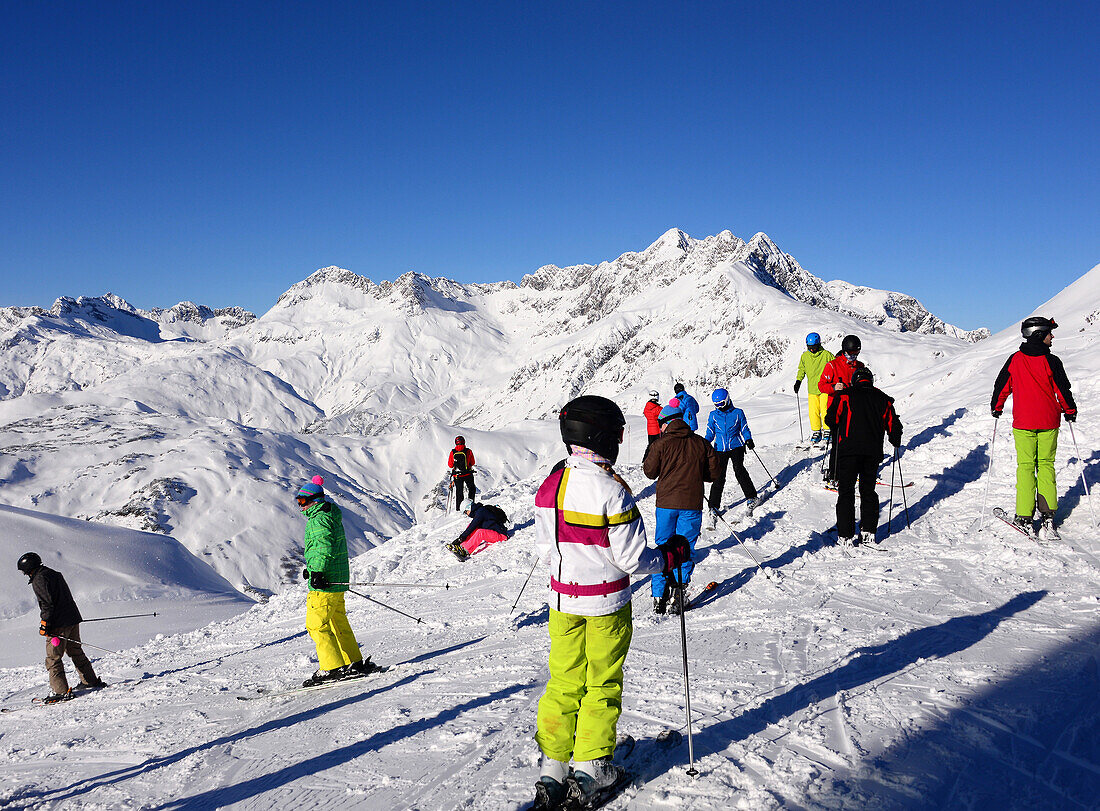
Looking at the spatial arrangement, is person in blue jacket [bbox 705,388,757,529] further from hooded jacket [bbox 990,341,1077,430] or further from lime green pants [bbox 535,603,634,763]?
lime green pants [bbox 535,603,634,763]

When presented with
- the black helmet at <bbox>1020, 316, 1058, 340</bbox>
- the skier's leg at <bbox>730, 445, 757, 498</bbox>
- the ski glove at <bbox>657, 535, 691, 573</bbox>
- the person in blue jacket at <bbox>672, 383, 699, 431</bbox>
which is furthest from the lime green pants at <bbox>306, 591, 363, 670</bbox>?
the black helmet at <bbox>1020, 316, 1058, 340</bbox>

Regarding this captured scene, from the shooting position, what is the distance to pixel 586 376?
174375 millimetres

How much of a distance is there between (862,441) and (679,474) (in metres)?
2.83

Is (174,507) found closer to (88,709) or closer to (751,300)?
(88,709)

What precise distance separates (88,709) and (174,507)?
218ft

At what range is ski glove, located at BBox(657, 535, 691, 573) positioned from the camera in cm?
345

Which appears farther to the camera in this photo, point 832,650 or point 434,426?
point 434,426

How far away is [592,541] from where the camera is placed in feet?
10.8

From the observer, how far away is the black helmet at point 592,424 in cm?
329

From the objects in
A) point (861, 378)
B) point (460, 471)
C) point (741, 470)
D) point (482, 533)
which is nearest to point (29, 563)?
point (482, 533)

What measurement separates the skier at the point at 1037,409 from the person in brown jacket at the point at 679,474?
3.85 meters

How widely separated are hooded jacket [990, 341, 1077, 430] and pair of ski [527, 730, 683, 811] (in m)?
6.17

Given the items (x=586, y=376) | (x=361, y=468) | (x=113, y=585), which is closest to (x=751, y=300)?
(x=586, y=376)

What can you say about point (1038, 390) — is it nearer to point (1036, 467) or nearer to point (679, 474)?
point (1036, 467)
